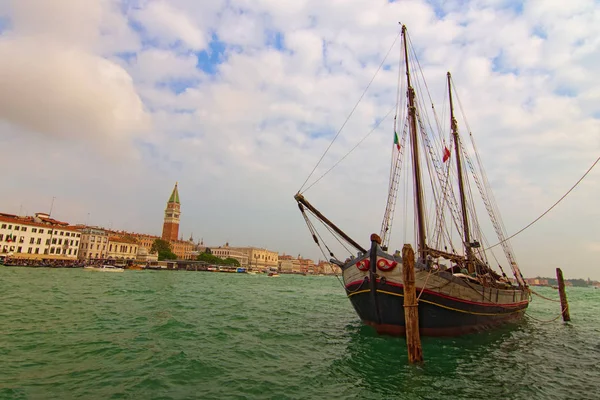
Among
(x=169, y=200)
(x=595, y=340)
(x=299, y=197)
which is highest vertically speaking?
(x=169, y=200)

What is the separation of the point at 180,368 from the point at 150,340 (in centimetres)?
420

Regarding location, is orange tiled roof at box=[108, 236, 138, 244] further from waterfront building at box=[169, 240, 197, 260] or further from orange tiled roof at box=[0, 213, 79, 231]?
waterfront building at box=[169, 240, 197, 260]

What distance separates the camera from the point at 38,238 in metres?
100

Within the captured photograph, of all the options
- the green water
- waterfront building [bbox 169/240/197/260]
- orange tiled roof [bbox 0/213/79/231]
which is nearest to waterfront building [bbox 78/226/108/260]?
orange tiled roof [bbox 0/213/79/231]

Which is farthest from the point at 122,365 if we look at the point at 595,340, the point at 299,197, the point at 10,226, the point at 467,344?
the point at 10,226

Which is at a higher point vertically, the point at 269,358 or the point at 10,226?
the point at 10,226

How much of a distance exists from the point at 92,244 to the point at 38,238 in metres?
20.7

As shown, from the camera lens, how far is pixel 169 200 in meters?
194

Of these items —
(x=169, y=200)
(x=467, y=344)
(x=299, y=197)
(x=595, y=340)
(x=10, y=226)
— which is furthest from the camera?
(x=169, y=200)

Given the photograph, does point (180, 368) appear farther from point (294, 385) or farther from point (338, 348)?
point (338, 348)

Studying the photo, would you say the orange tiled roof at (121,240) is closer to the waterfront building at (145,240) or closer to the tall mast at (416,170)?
the waterfront building at (145,240)

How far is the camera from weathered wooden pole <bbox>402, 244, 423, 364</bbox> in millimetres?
12609

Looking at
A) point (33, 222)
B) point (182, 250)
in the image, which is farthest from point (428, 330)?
point (182, 250)

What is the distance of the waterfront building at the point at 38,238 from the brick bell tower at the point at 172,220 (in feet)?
237
